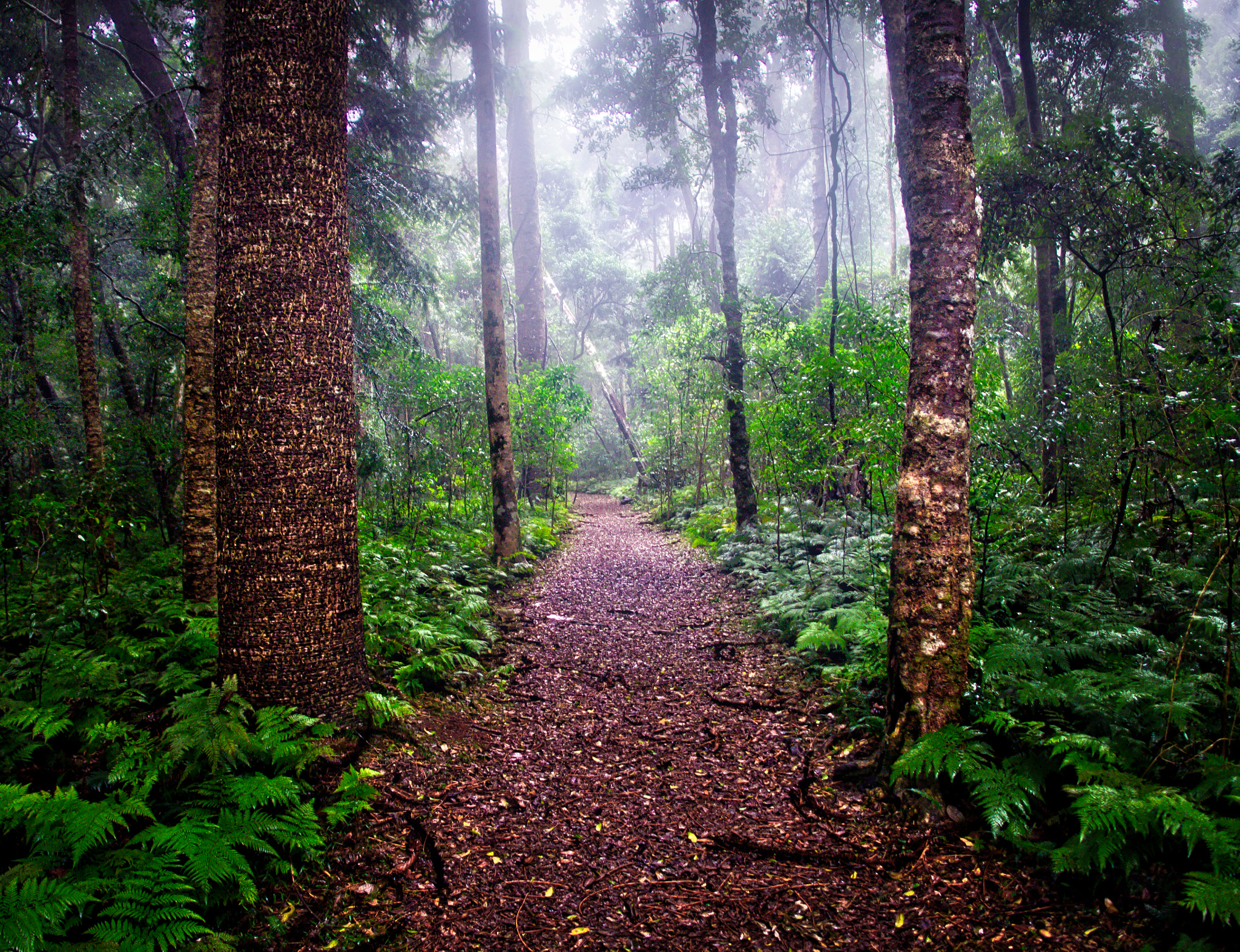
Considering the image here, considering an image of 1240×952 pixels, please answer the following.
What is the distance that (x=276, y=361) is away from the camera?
3.16 meters

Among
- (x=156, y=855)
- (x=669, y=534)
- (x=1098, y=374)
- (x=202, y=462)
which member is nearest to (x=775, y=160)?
(x=669, y=534)

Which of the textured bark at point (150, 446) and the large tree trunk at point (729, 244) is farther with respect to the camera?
the large tree trunk at point (729, 244)

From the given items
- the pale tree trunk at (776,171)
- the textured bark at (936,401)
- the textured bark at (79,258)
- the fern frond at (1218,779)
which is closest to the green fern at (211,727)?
the textured bark at (936,401)

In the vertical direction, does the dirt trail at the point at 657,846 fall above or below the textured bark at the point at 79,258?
below

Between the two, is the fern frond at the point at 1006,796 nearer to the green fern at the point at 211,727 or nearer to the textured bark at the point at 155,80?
the green fern at the point at 211,727

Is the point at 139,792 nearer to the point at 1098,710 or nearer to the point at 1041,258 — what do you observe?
the point at 1098,710

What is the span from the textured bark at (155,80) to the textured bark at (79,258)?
59cm

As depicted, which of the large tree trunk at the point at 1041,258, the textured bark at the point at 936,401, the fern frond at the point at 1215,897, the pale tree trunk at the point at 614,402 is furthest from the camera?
the pale tree trunk at the point at 614,402

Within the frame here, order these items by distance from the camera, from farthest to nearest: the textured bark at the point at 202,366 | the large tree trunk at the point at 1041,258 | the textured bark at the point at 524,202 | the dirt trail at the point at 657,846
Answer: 1. the textured bark at the point at 524,202
2. the large tree trunk at the point at 1041,258
3. the textured bark at the point at 202,366
4. the dirt trail at the point at 657,846

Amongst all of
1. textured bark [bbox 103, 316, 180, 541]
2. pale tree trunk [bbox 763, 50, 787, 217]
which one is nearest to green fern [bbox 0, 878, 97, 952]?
textured bark [bbox 103, 316, 180, 541]

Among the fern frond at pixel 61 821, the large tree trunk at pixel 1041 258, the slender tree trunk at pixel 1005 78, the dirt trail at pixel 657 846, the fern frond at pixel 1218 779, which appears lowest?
the dirt trail at pixel 657 846

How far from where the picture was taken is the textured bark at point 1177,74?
12258 millimetres

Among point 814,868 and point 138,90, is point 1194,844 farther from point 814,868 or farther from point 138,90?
point 138,90

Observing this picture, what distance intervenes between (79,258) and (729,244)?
9.05 m
